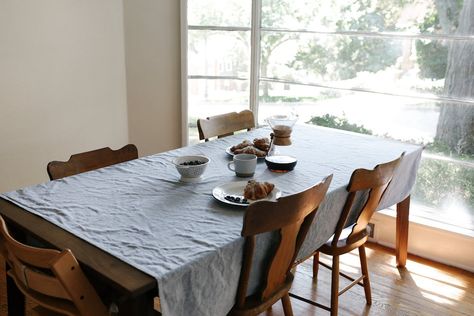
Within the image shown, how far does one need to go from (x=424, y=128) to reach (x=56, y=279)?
87.8 inches

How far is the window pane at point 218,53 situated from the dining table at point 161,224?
1215 millimetres

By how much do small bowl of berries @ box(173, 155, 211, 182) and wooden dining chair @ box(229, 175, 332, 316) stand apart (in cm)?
45

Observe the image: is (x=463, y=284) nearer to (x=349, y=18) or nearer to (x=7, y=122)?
(x=349, y=18)

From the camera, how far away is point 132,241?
1379mm

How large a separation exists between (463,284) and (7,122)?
265 centimetres

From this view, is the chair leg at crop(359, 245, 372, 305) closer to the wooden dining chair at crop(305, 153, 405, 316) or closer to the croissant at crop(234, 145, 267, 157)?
the wooden dining chair at crop(305, 153, 405, 316)

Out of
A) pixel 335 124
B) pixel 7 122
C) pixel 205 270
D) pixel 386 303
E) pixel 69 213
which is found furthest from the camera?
pixel 335 124

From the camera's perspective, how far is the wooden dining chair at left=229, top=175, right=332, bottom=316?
4.56 feet

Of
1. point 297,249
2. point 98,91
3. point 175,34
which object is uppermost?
point 175,34

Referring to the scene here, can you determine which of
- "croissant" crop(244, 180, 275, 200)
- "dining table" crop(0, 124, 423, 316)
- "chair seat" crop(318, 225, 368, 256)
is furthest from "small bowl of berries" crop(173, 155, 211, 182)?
"chair seat" crop(318, 225, 368, 256)

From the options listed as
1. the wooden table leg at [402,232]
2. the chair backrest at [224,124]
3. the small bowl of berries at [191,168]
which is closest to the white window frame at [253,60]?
the chair backrest at [224,124]

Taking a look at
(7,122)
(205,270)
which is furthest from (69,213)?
A: (7,122)

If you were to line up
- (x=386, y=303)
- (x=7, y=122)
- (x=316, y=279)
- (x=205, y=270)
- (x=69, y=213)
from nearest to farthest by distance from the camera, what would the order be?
(x=205, y=270) → (x=69, y=213) → (x=386, y=303) → (x=316, y=279) → (x=7, y=122)

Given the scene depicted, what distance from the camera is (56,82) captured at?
9.67 feet
